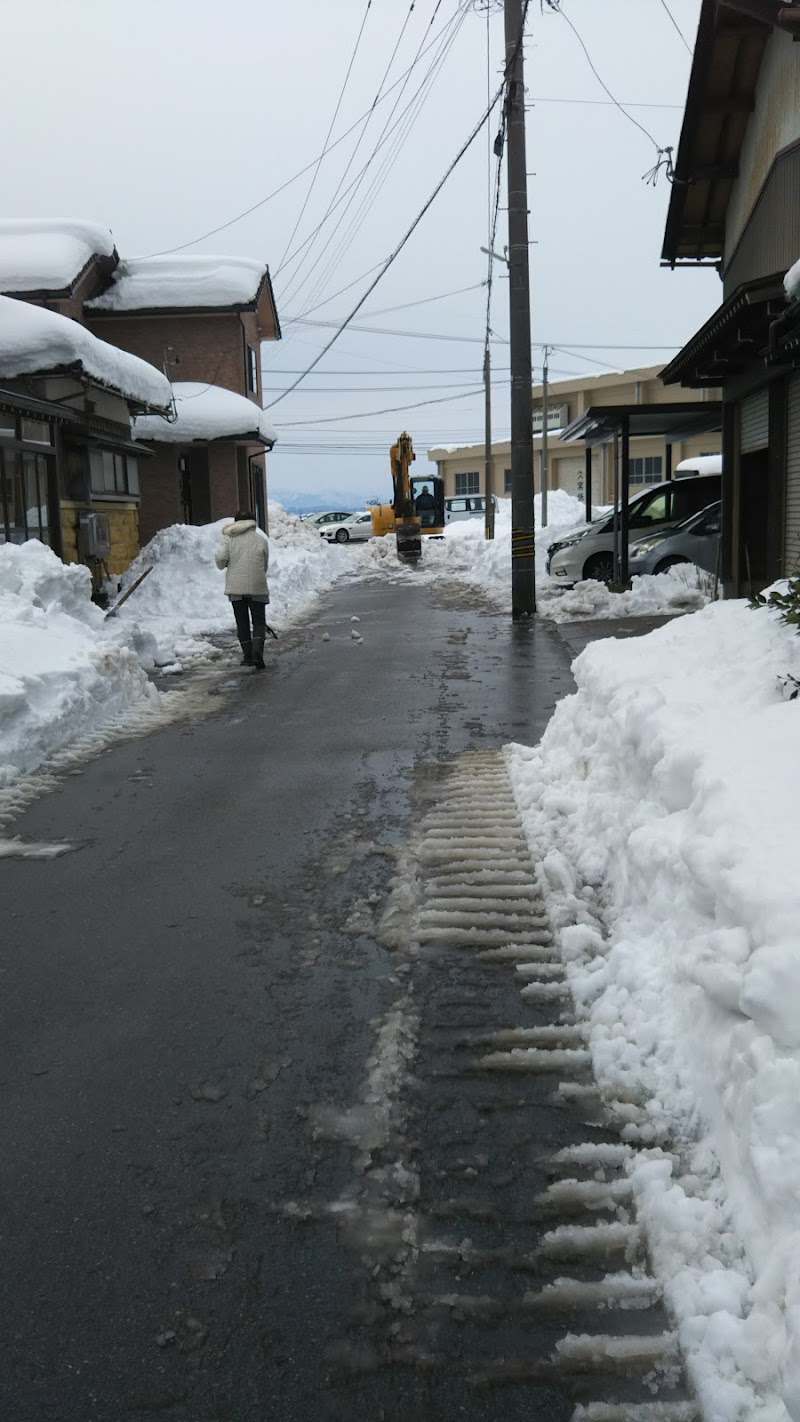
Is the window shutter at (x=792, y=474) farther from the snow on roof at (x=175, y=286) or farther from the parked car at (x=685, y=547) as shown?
the snow on roof at (x=175, y=286)

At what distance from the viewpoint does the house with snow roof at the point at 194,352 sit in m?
27.5

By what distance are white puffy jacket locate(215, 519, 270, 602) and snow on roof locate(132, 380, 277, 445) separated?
1360 centimetres

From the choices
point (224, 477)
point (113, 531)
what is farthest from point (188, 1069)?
point (224, 477)

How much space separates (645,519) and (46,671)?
13.6 meters

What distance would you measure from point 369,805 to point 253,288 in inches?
985

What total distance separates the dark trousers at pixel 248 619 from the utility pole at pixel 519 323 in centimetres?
500

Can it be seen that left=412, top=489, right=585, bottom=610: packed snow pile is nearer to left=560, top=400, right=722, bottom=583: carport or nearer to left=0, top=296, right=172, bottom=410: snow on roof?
left=560, top=400, right=722, bottom=583: carport

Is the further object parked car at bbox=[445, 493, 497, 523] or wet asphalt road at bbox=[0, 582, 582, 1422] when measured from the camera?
parked car at bbox=[445, 493, 497, 523]

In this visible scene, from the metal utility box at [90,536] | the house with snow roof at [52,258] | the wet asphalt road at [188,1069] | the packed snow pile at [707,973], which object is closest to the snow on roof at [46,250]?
the house with snow roof at [52,258]

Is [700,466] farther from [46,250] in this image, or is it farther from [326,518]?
[326,518]

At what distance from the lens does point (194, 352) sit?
1164 inches

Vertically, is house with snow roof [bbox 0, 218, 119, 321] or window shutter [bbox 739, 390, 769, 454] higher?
house with snow roof [bbox 0, 218, 119, 321]

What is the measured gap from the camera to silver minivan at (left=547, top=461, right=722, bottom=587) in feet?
65.5

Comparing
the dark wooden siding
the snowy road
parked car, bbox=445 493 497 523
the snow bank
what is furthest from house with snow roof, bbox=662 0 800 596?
parked car, bbox=445 493 497 523
